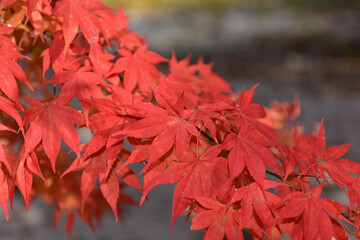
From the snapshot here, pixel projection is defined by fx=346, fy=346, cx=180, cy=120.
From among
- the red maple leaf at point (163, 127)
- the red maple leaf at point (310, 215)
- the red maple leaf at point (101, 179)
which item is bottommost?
the red maple leaf at point (101, 179)

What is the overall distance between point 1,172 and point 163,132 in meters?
0.33

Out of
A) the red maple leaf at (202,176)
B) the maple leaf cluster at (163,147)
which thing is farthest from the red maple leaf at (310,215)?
the red maple leaf at (202,176)

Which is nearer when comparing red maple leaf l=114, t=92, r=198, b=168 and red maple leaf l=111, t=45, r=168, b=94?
red maple leaf l=114, t=92, r=198, b=168

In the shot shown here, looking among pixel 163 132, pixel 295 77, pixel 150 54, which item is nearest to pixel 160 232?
pixel 150 54

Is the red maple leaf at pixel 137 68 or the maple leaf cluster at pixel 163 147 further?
the red maple leaf at pixel 137 68

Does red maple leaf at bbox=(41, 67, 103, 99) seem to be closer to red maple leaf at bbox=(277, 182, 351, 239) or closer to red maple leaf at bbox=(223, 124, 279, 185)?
red maple leaf at bbox=(223, 124, 279, 185)

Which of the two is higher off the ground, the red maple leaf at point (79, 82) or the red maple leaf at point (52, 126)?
the red maple leaf at point (79, 82)

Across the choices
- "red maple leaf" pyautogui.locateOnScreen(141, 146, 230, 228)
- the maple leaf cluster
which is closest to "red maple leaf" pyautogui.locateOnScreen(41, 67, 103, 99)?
the maple leaf cluster

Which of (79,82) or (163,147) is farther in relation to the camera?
(79,82)

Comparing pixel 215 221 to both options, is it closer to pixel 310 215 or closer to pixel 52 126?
pixel 310 215

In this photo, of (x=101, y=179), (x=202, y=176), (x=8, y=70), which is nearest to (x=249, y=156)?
(x=202, y=176)

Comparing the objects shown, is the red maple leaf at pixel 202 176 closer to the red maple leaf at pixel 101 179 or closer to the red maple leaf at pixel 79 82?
the red maple leaf at pixel 101 179

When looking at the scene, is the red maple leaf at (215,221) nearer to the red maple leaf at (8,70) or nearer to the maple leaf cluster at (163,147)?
A: the maple leaf cluster at (163,147)

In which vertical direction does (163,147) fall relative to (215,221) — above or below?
above
